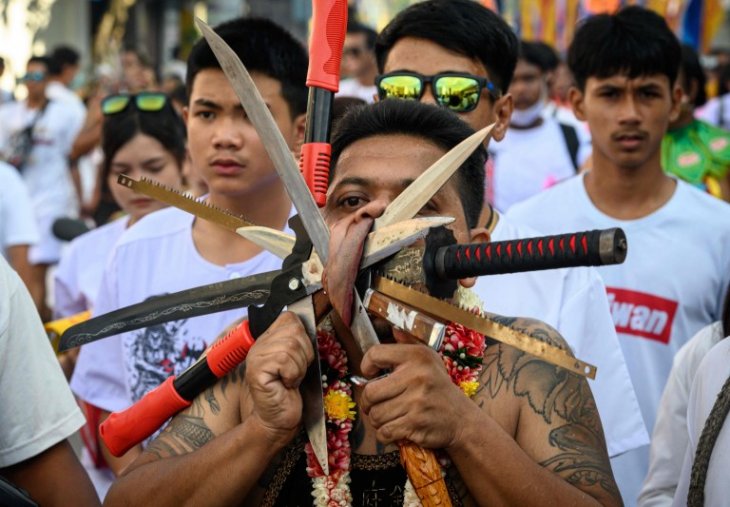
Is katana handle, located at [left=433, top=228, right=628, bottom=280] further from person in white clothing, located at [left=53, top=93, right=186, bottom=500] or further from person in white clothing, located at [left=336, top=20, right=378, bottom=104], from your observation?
person in white clothing, located at [left=336, top=20, right=378, bottom=104]

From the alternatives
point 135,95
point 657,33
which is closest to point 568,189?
point 657,33

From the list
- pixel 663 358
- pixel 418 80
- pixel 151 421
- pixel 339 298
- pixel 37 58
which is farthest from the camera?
pixel 37 58

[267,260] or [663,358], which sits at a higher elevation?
[267,260]

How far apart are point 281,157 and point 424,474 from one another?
66 cm

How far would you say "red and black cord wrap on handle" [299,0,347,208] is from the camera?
7.69 ft

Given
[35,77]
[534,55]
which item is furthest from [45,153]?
[534,55]

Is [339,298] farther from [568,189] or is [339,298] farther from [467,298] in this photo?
[568,189]

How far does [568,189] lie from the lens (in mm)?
4703

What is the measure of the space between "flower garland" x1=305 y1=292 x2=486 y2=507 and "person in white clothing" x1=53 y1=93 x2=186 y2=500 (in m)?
2.75

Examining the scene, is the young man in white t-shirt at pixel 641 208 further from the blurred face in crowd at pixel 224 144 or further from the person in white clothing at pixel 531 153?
the person in white clothing at pixel 531 153

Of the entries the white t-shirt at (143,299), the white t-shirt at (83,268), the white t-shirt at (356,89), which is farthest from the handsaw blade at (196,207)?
the white t-shirt at (356,89)

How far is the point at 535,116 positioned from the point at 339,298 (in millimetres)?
5902

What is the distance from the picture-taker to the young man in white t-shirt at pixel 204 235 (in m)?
3.72

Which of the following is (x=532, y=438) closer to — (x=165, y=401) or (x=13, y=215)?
(x=165, y=401)
